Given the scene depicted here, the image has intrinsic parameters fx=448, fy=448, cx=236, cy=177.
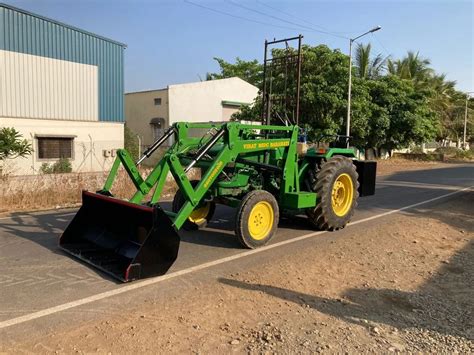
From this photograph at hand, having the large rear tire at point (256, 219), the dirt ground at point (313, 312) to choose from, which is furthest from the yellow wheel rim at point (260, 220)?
the dirt ground at point (313, 312)

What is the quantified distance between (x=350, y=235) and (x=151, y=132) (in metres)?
22.0

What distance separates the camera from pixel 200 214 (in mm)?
7934

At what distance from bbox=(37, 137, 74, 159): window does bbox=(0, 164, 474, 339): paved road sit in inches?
350

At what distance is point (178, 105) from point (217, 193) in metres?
20.8

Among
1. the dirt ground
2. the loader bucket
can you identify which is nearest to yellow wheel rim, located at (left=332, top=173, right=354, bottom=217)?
the dirt ground

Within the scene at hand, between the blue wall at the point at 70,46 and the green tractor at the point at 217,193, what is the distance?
12.1m

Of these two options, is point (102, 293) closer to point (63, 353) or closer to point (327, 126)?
point (63, 353)

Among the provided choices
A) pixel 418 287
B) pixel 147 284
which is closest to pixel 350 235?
pixel 418 287

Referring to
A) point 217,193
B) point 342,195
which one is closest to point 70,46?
point 217,193

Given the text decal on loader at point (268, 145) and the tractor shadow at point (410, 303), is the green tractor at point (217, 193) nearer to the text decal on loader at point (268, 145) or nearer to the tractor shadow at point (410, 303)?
the text decal on loader at point (268, 145)

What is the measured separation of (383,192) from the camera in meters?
14.3

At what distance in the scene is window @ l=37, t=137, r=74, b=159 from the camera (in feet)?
57.1

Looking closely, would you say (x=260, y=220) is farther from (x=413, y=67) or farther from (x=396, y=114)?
(x=413, y=67)

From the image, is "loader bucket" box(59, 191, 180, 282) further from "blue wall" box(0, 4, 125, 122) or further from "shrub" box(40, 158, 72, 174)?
"blue wall" box(0, 4, 125, 122)
